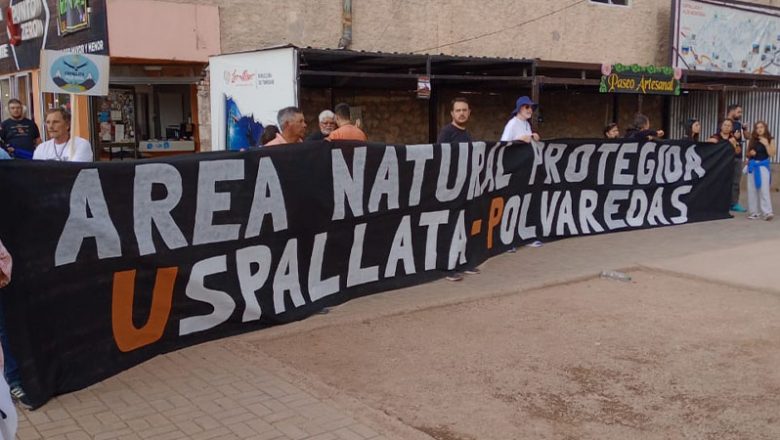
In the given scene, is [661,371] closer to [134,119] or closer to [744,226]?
[744,226]

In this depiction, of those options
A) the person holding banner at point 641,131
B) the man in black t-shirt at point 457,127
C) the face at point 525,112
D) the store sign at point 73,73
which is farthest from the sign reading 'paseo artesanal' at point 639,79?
the store sign at point 73,73

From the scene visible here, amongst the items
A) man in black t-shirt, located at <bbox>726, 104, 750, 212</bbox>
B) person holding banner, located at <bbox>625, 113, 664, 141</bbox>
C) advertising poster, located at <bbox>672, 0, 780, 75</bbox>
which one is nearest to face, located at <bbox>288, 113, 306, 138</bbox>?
person holding banner, located at <bbox>625, 113, 664, 141</bbox>

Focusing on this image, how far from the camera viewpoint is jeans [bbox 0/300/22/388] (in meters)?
4.31

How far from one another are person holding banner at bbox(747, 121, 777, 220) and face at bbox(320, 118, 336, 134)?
728 centimetres

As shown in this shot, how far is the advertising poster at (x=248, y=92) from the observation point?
10.6 m

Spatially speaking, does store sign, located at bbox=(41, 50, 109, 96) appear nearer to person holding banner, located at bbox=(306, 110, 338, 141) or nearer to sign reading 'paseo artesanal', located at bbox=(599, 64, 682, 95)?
person holding banner, located at bbox=(306, 110, 338, 141)

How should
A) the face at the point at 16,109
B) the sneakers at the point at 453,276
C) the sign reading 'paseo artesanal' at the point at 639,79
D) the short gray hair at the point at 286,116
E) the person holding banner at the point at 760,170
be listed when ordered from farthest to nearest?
the sign reading 'paseo artesanal' at the point at 639,79 → the person holding banner at the point at 760,170 → the face at the point at 16,109 → the sneakers at the point at 453,276 → the short gray hair at the point at 286,116

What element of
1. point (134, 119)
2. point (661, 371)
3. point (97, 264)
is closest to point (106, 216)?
point (97, 264)

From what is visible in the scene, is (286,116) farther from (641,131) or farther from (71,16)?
(71,16)

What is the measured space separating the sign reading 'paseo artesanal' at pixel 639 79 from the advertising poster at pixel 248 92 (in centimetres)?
706

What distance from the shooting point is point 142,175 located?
5.05 m

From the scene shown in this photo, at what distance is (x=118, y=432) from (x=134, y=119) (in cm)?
1047

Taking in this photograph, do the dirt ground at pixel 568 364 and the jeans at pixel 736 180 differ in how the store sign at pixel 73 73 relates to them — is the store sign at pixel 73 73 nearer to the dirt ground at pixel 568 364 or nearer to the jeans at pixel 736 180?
the dirt ground at pixel 568 364

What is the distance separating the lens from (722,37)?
1830 centimetres
